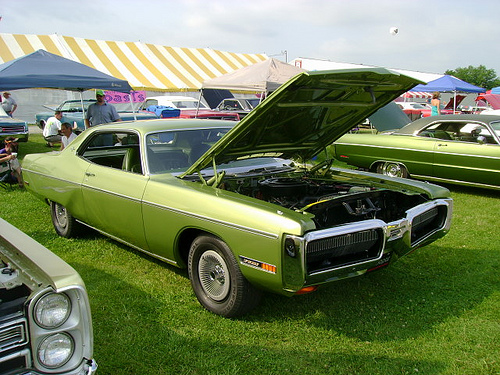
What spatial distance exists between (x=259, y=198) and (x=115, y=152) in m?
2.30

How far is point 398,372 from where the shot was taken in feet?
8.43

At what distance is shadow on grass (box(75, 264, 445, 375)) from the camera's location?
2.63 metres

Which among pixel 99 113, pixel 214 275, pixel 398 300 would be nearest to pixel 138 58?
pixel 99 113

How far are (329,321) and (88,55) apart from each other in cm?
1716

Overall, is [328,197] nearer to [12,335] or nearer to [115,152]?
[12,335]

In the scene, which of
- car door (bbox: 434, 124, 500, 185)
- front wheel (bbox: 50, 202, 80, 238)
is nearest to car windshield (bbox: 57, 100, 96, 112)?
front wheel (bbox: 50, 202, 80, 238)

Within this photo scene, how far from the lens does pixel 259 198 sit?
3.71 meters

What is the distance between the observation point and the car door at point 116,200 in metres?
3.66

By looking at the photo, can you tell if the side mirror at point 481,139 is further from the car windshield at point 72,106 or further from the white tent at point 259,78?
the car windshield at point 72,106

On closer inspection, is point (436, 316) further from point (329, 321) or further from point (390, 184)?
point (390, 184)

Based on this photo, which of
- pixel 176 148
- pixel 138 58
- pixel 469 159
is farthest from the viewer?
pixel 138 58

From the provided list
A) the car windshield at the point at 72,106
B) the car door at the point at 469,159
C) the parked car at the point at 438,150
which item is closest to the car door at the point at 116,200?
the parked car at the point at 438,150

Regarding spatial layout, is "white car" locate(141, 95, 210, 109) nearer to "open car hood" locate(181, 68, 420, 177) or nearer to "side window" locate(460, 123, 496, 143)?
"side window" locate(460, 123, 496, 143)

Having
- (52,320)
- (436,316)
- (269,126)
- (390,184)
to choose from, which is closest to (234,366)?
(52,320)
